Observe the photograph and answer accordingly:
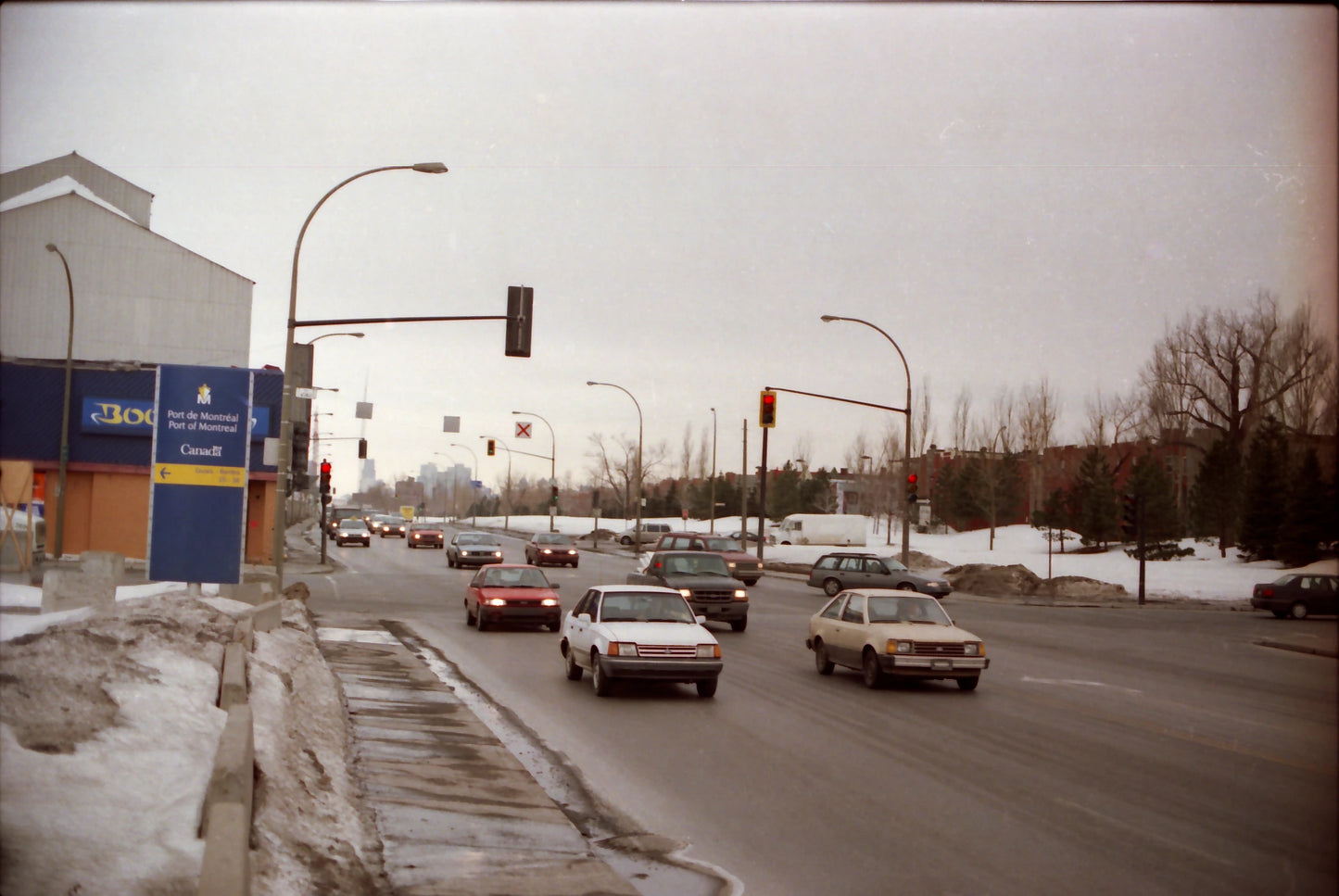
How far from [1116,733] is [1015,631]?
48.9 ft

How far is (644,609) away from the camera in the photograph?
1520 cm

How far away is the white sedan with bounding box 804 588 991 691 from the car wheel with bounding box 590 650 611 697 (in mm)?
3816

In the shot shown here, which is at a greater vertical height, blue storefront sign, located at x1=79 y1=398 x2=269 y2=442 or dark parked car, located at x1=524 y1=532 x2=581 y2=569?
blue storefront sign, located at x1=79 y1=398 x2=269 y2=442

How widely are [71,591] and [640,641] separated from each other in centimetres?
722

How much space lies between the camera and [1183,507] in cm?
8006

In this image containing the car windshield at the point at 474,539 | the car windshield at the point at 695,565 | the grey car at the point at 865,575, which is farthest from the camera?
the car windshield at the point at 474,539

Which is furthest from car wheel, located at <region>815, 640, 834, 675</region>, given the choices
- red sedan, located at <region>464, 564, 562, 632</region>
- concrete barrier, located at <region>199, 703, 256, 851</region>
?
concrete barrier, located at <region>199, 703, 256, 851</region>

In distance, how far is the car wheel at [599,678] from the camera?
551 inches

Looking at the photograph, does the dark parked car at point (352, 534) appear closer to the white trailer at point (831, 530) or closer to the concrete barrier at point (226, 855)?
Result: the white trailer at point (831, 530)

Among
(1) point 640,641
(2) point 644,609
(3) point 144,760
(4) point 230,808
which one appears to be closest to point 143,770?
(3) point 144,760

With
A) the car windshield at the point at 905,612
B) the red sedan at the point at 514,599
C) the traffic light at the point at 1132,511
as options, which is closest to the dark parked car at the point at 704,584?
the red sedan at the point at 514,599

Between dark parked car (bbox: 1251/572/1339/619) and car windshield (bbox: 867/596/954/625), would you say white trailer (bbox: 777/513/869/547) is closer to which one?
dark parked car (bbox: 1251/572/1339/619)

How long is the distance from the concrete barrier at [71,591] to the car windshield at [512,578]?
9.41 metres

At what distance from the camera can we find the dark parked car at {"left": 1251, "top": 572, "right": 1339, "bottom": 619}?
3453 centimetres
